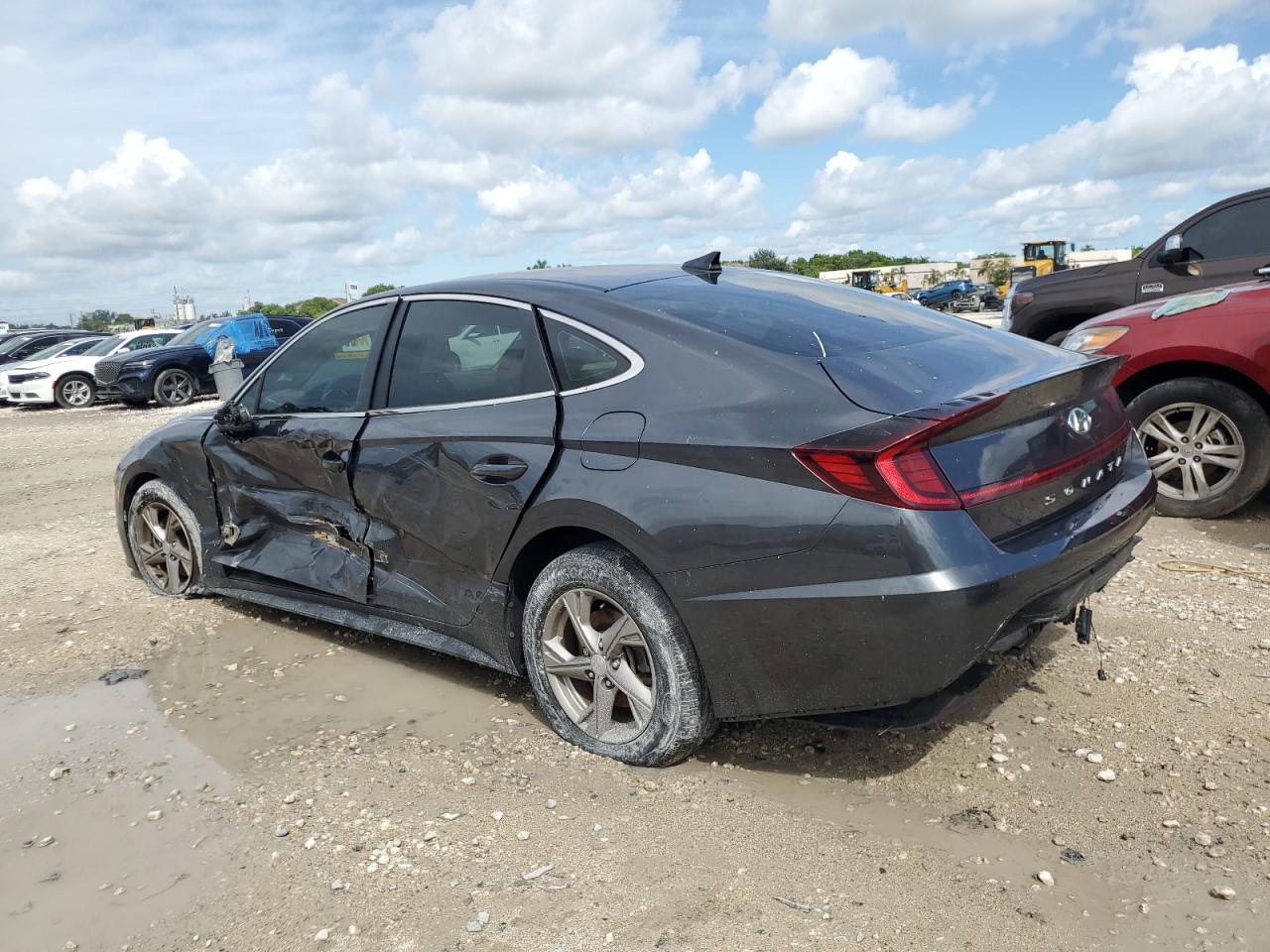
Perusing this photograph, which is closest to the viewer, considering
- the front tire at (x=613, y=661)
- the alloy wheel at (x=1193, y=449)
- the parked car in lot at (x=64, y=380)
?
the front tire at (x=613, y=661)

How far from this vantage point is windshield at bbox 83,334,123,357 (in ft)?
68.1

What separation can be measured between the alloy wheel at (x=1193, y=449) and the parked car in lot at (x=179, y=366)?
50.8ft

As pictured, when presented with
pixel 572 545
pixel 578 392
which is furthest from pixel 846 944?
pixel 578 392

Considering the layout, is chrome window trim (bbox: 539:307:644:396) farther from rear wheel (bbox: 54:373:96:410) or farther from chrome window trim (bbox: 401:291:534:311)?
rear wheel (bbox: 54:373:96:410)

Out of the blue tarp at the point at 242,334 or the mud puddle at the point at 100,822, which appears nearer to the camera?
the mud puddle at the point at 100,822

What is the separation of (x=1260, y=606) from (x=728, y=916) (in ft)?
10.3

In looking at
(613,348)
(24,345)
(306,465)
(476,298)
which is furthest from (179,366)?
(613,348)

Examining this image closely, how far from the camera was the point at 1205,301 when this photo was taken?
18.2 ft

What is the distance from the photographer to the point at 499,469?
3328mm

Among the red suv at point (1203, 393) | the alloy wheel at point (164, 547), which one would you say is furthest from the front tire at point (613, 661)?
the red suv at point (1203, 393)

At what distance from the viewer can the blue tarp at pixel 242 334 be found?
18500mm

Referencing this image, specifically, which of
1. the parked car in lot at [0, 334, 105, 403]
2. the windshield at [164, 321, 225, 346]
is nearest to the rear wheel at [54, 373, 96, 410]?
the parked car in lot at [0, 334, 105, 403]

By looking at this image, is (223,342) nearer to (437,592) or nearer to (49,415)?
(49,415)

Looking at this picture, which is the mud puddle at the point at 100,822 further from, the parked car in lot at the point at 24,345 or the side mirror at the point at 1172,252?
the parked car in lot at the point at 24,345
